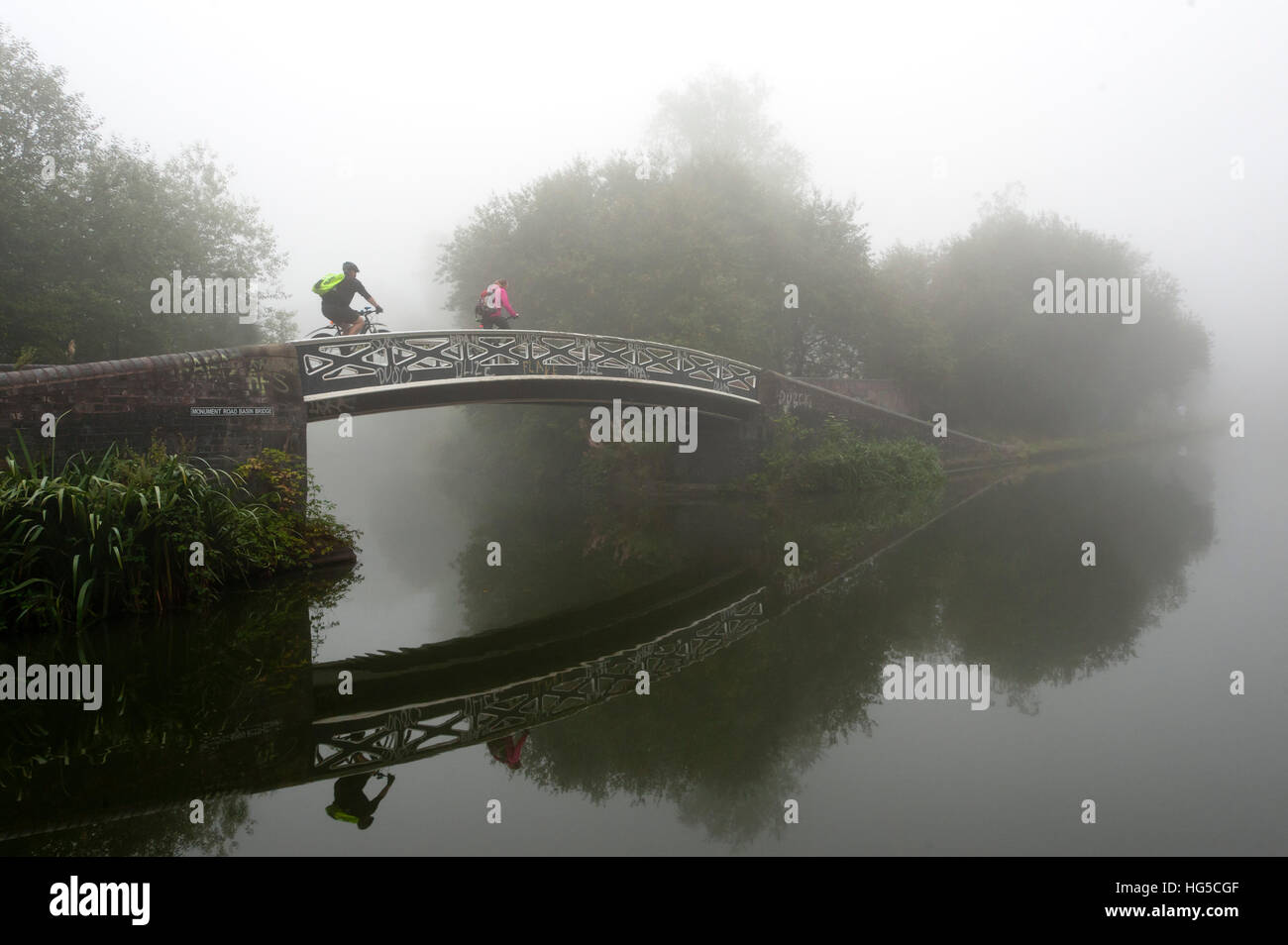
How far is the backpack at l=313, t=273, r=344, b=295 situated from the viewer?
12.9 m

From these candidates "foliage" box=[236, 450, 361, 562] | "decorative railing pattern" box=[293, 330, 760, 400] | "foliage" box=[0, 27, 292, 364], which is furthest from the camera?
"foliage" box=[0, 27, 292, 364]

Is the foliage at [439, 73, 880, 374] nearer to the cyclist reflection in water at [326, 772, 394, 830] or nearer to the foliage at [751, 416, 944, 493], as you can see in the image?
the foliage at [751, 416, 944, 493]

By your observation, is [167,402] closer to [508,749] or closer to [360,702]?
[360,702]

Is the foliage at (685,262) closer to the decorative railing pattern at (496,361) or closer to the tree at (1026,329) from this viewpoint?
the decorative railing pattern at (496,361)

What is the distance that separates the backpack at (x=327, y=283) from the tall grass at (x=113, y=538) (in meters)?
4.16

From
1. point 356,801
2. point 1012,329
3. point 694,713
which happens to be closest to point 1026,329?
point 1012,329

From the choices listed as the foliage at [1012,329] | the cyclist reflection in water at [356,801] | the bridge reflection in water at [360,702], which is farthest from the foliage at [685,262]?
the cyclist reflection in water at [356,801]

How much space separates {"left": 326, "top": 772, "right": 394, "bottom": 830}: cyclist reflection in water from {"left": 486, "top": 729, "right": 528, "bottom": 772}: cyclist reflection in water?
619mm

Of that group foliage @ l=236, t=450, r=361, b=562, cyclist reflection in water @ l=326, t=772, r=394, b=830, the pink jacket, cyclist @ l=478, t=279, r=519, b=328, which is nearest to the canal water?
cyclist reflection in water @ l=326, t=772, r=394, b=830

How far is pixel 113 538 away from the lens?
8.17 meters

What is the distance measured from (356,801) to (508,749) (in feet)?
3.09

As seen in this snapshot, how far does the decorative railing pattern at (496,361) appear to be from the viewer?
40.6 ft

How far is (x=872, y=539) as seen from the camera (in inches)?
488

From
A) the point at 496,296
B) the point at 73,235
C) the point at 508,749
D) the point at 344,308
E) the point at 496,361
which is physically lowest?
the point at 508,749
